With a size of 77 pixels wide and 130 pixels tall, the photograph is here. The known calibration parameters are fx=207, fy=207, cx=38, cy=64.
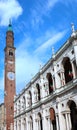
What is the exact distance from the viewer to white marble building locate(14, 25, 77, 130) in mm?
29516

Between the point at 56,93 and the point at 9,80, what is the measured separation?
1287 inches

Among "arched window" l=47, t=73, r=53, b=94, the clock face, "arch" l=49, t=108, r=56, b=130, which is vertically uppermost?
the clock face

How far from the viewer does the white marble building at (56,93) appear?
29516 millimetres

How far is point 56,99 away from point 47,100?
363 cm

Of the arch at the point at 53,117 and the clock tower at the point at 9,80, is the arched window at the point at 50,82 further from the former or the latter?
the clock tower at the point at 9,80

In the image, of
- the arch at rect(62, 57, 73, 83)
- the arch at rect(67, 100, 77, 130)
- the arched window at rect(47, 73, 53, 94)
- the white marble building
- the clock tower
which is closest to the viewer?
the white marble building

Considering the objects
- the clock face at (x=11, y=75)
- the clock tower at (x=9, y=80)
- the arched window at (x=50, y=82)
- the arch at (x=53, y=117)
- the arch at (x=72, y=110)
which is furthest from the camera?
the clock face at (x=11, y=75)

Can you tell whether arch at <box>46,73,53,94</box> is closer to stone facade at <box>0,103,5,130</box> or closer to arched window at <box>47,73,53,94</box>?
arched window at <box>47,73,53,94</box>

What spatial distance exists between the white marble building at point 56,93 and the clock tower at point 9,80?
14.0 meters

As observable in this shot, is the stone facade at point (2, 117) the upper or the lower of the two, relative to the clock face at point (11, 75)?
lower

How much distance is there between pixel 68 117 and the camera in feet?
99.3

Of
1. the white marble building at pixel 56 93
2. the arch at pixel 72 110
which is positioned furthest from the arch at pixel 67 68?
the arch at pixel 72 110

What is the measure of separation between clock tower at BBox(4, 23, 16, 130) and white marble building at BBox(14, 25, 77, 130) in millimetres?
13992

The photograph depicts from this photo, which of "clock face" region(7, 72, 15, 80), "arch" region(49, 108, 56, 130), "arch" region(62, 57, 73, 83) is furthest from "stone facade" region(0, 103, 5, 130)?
"arch" region(62, 57, 73, 83)
